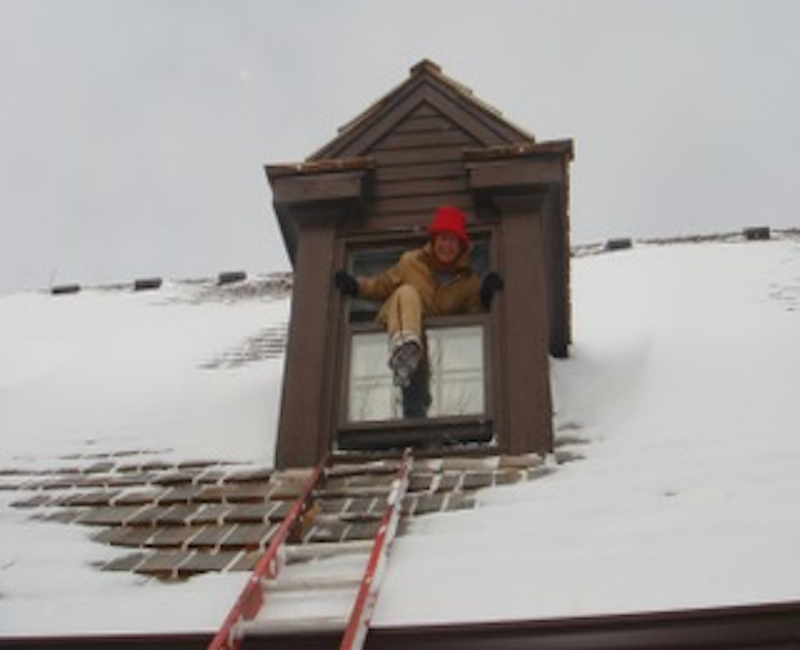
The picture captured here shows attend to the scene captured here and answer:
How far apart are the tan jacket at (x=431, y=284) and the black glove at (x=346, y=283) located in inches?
1.6

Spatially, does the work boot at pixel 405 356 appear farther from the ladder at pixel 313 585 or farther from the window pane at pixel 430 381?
the ladder at pixel 313 585

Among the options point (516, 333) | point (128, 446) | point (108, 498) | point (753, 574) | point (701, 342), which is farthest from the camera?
point (701, 342)

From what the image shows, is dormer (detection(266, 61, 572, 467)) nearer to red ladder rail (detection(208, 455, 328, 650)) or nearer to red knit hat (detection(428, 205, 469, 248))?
red knit hat (detection(428, 205, 469, 248))

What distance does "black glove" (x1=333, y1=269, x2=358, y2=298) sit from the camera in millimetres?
5312

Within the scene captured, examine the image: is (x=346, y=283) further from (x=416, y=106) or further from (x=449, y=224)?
(x=416, y=106)

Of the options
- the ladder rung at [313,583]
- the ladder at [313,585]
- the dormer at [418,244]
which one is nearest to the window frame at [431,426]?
the dormer at [418,244]

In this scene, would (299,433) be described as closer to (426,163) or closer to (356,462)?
(356,462)

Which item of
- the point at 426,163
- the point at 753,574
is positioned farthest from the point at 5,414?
the point at 753,574

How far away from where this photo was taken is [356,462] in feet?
15.8

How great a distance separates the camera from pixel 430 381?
16.6ft

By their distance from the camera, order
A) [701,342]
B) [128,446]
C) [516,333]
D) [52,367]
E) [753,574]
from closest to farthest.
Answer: [753,574], [516,333], [128,446], [701,342], [52,367]

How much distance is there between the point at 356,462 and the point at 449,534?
1.09 m

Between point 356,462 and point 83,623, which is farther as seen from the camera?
point 356,462

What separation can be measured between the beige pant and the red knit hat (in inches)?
14.0
